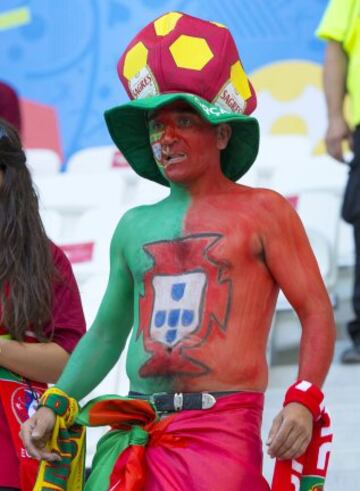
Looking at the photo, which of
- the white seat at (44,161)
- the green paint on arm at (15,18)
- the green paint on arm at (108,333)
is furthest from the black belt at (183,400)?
the green paint on arm at (15,18)

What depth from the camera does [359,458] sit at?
4.72 meters

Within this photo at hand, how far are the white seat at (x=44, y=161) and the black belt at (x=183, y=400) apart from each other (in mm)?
5595

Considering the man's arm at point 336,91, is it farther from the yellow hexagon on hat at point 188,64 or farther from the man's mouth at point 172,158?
the man's mouth at point 172,158

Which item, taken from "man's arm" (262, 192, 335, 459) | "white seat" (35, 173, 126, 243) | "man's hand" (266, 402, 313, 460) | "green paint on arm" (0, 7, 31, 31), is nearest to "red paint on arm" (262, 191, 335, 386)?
"man's arm" (262, 192, 335, 459)

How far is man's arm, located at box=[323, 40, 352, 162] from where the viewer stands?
5.73 m

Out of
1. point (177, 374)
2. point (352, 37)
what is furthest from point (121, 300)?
point (352, 37)

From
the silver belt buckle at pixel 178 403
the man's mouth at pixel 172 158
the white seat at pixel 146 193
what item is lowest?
the white seat at pixel 146 193

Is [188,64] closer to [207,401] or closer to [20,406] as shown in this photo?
[207,401]

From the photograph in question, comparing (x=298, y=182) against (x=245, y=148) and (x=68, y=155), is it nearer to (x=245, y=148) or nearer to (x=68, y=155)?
(x=68, y=155)

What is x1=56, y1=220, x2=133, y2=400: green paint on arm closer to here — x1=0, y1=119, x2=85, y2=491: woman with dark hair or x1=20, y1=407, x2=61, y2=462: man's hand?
x1=20, y1=407, x2=61, y2=462: man's hand

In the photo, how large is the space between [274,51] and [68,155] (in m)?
1.42

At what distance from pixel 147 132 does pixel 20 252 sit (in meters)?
0.50

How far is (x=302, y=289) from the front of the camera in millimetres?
3014

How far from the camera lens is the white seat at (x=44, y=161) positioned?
28.2ft
